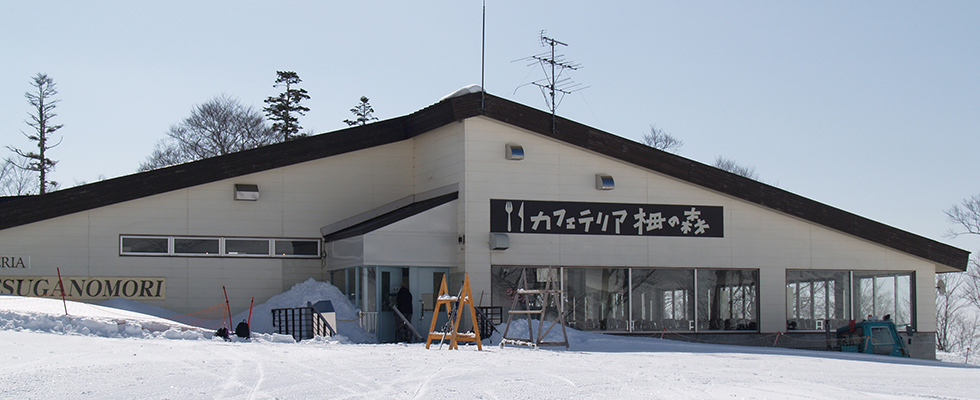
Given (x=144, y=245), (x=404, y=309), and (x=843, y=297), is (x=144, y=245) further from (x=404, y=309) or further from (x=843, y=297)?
(x=843, y=297)

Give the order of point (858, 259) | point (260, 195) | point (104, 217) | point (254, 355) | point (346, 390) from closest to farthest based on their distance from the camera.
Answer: point (346, 390)
point (254, 355)
point (104, 217)
point (260, 195)
point (858, 259)

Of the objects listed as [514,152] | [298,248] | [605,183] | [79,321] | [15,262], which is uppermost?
[514,152]

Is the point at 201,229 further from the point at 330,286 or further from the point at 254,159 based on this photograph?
the point at 330,286

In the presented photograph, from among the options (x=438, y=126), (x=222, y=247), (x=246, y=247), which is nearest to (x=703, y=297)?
(x=438, y=126)

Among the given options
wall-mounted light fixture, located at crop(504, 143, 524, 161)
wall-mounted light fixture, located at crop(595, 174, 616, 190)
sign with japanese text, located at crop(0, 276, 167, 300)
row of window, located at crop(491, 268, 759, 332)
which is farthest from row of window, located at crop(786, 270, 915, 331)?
sign with japanese text, located at crop(0, 276, 167, 300)

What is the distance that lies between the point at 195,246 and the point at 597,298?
9.83 m

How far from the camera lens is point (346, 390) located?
8.88 meters

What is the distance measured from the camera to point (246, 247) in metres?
21.5

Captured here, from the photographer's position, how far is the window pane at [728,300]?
2253cm

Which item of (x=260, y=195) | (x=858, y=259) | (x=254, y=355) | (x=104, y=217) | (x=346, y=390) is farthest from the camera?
(x=858, y=259)

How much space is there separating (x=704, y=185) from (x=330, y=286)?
32.2 feet

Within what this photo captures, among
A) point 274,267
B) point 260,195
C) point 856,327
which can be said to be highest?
point 260,195

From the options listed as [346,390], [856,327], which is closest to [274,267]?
[346,390]

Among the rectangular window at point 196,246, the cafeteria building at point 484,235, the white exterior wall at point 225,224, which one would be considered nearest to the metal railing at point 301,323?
the cafeteria building at point 484,235
